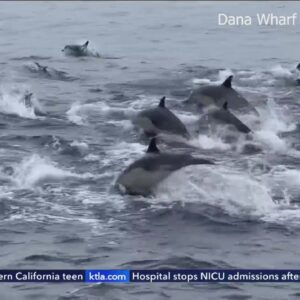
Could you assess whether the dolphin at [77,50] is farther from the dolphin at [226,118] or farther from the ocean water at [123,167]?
the dolphin at [226,118]


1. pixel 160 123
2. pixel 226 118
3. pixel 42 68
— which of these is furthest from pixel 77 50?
pixel 226 118

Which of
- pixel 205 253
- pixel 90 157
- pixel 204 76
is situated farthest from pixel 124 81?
pixel 205 253

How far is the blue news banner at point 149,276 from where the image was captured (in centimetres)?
1611

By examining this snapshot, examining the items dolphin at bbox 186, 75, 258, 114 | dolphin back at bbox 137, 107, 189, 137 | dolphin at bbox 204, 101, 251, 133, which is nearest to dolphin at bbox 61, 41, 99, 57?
dolphin at bbox 186, 75, 258, 114

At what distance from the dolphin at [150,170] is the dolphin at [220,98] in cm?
950

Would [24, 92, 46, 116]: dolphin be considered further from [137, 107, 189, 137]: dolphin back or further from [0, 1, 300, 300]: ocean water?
[137, 107, 189, 137]: dolphin back

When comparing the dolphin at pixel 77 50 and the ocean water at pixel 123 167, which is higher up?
the dolphin at pixel 77 50

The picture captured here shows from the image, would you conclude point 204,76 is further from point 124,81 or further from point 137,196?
point 137,196

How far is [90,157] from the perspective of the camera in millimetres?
25188

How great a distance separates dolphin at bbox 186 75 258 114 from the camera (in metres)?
32.0

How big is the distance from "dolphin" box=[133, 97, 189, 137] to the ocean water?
532mm

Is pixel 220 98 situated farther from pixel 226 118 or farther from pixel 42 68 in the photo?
pixel 42 68

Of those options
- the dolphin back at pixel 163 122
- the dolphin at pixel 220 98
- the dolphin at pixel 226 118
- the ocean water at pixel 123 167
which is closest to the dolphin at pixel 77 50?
the ocean water at pixel 123 167

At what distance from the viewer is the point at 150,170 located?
2219 cm
